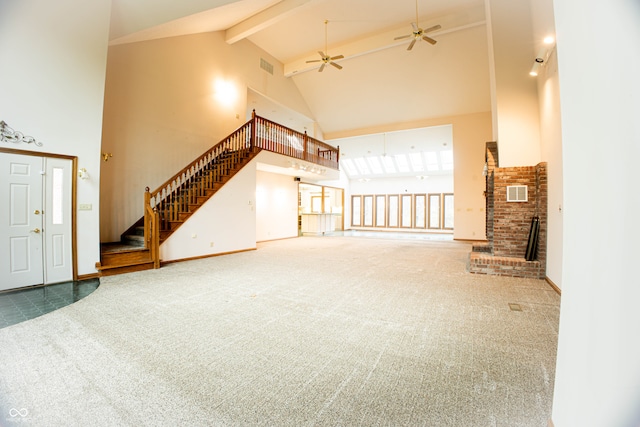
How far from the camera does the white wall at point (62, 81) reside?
399 cm

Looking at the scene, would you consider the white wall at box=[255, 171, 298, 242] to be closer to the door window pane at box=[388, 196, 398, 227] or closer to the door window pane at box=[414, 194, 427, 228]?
the door window pane at box=[388, 196, 398, 227]

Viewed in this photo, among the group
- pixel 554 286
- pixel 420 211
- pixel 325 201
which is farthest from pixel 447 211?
pixel 554 286

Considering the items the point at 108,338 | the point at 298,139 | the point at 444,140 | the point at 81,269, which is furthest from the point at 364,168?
the point at 108,338

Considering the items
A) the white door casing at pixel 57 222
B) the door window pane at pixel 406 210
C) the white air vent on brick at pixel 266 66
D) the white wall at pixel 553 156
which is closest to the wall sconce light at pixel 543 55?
the white wall at pixel 553 156

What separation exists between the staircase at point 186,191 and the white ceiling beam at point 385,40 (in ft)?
11.1

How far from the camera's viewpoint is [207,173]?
728 cm

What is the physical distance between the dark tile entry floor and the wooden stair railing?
4.67 ft

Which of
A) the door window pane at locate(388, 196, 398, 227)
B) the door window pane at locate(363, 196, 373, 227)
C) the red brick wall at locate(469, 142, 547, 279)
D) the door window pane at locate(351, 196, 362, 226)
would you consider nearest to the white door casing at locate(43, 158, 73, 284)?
the red brick wall at locate(469, 142, 547, 279)

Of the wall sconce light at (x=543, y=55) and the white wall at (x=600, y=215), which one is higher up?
the wall sconce light at (x=543, y=55)

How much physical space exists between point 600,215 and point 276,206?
10754 mm

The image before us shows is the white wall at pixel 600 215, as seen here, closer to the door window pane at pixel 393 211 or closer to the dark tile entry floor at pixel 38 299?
the dark tile entry floor at pixel 38 299

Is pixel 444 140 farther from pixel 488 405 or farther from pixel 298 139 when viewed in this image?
pixel 488 405

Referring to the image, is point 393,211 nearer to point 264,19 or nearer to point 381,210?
point 381,210

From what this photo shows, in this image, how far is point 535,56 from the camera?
473 centimetres
